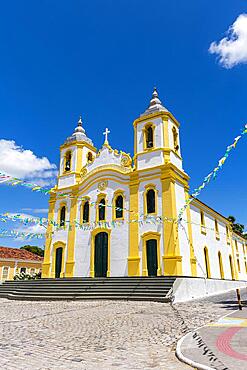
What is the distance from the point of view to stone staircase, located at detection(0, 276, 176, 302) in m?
14.6

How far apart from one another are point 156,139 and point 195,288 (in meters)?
9.97

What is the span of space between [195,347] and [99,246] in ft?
51.8

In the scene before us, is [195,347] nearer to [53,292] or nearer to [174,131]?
[53,292]

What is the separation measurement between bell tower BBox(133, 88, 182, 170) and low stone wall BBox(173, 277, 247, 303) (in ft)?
25.0

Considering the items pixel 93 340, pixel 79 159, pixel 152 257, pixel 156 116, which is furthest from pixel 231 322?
pixel 79 159

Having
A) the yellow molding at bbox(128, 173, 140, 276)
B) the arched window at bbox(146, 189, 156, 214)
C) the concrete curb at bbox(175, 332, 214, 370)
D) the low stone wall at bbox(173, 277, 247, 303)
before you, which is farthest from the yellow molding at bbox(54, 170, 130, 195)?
the concrete curb at bbox(175, 332, 214, 370)

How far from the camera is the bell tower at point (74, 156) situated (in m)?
24.5

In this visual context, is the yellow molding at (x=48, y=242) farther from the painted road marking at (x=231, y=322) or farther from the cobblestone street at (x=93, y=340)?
the painted road marking at (x=231, y=322)

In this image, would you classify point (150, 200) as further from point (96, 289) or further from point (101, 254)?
point (96, 289)

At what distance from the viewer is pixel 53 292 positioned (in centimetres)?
1684

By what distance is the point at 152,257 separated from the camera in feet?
60.0

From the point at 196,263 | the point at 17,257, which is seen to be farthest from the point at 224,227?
the point at 17,257

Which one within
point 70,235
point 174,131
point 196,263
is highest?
point 174,131

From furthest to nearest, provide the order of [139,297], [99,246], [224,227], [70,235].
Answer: [224,227] → [70,235] → [99,246] → [139,297]
